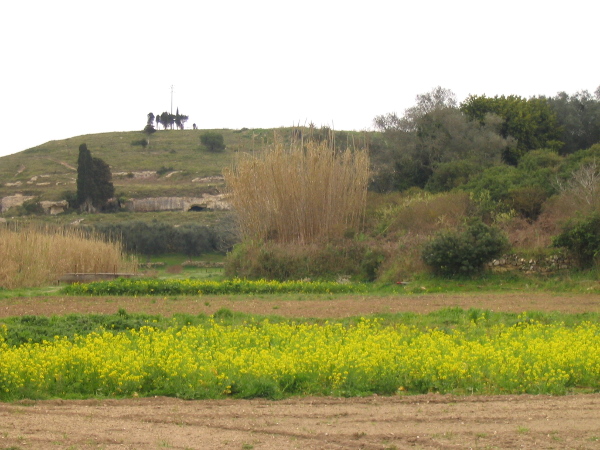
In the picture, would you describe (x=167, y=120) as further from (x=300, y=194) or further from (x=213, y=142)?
(x=300, y=194)

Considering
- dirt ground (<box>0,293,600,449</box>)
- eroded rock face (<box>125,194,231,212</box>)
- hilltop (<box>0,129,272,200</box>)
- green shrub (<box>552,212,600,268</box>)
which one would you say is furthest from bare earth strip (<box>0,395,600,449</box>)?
eroded rock face (<box>125,194,231,212</box>)

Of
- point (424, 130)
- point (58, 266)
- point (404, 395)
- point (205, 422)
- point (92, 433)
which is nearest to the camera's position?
point (92, 433)

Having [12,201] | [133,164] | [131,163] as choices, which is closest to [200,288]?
[12,201]

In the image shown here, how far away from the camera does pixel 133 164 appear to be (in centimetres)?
7350

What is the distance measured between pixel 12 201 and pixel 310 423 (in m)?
60.9

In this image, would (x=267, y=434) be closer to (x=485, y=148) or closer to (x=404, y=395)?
(x=404, y=395)

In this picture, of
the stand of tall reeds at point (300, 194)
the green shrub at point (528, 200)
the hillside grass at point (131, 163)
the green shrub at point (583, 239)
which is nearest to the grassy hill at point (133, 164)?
the hillside grass at point (131, 163)

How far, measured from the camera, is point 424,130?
122 feet

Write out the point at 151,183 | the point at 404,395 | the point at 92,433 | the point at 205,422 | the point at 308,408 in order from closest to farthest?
1. the point at 92,433
2. the point at 205,422
3. the point at 308,408
4. the point at 404,395
5. the point at 151,183

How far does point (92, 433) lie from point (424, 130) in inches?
1285

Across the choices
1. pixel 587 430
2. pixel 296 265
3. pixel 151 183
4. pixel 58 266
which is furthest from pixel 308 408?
pixel 151 183

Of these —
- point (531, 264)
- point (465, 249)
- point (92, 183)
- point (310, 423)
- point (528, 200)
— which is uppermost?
point (92, 183)

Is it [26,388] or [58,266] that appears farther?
[58,266]

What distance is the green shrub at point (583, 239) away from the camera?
21000mm
